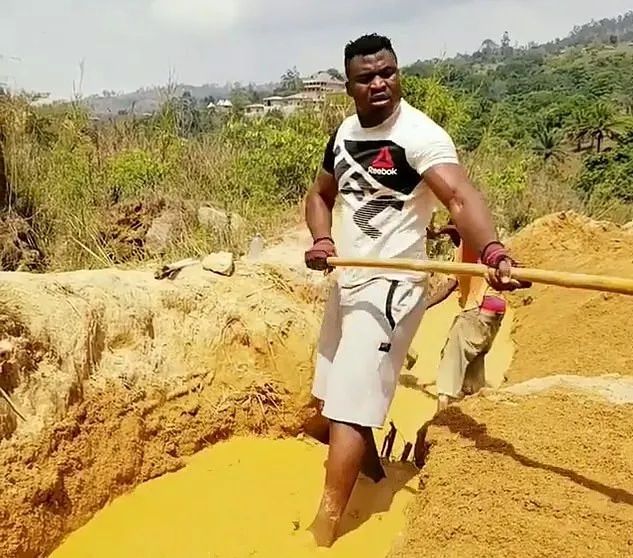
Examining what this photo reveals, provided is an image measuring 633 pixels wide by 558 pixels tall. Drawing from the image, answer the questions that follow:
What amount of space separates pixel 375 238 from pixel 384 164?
0.28 m

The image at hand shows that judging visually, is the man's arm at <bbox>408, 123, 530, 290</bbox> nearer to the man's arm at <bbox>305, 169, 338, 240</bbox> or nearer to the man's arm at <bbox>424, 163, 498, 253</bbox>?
the man's arm at <bbox>424, 163, 498, 253</bbox>

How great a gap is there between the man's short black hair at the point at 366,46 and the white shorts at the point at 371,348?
2.70 ft

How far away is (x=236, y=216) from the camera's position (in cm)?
883

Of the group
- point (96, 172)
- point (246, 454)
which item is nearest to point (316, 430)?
point (246, 454)

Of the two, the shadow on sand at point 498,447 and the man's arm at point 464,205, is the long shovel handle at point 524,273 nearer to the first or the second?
the man's arm at point 464,205

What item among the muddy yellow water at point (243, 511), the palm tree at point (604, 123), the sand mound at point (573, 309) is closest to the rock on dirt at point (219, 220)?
the sand mound at point (573, 309)

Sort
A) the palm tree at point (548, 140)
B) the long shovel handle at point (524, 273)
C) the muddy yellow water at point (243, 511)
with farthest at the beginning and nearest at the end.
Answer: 1. the palm tree at point (548, 140)
2. the muddy yellow water at point (243, 511)
3. the long shovel handle at point (524, 273)

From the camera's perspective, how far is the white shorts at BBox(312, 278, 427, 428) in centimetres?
309

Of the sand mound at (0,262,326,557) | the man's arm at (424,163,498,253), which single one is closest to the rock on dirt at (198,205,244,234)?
the sand mound at (0,262,326,557)

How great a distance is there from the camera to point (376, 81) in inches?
121

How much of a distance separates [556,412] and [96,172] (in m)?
6.96

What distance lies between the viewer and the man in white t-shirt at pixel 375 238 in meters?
3.05

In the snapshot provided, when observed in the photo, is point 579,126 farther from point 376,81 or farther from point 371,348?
point 371,348

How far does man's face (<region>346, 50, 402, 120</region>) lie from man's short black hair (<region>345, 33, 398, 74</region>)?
1 centimetres
